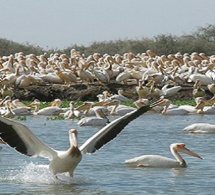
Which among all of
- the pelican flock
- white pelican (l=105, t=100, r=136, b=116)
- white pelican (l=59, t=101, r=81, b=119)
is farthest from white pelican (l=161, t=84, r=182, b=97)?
white pelican (l=59, t=101, r=81, b=119)

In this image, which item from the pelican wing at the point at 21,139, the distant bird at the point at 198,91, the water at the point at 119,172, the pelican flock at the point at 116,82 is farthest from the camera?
the distant bird at the point at 198,91

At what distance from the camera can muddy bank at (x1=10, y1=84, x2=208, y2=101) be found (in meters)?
23.2

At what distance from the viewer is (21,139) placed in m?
9.34

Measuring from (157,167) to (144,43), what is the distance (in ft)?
103

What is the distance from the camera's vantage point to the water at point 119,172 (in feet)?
31.9

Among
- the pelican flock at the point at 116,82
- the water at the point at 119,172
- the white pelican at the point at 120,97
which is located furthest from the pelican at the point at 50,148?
the white pelican at the point at 120,97

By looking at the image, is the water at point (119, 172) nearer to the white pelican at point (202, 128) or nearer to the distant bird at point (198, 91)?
the white pelican at point (202, 128)

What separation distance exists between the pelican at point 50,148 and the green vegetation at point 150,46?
30627 mm

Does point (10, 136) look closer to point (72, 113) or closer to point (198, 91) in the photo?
point (72, 113)

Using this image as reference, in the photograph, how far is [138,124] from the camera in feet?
58.9

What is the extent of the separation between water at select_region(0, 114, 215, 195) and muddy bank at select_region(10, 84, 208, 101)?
7665 mm

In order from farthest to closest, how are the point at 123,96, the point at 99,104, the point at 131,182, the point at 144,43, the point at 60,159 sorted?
the point at 144,43
the point at 123,96
the point at 99,104
the point at 131,182
the point at 60,159

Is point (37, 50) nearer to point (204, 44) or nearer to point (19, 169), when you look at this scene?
point (204, 44)

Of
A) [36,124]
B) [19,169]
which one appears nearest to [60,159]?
[19,169]
